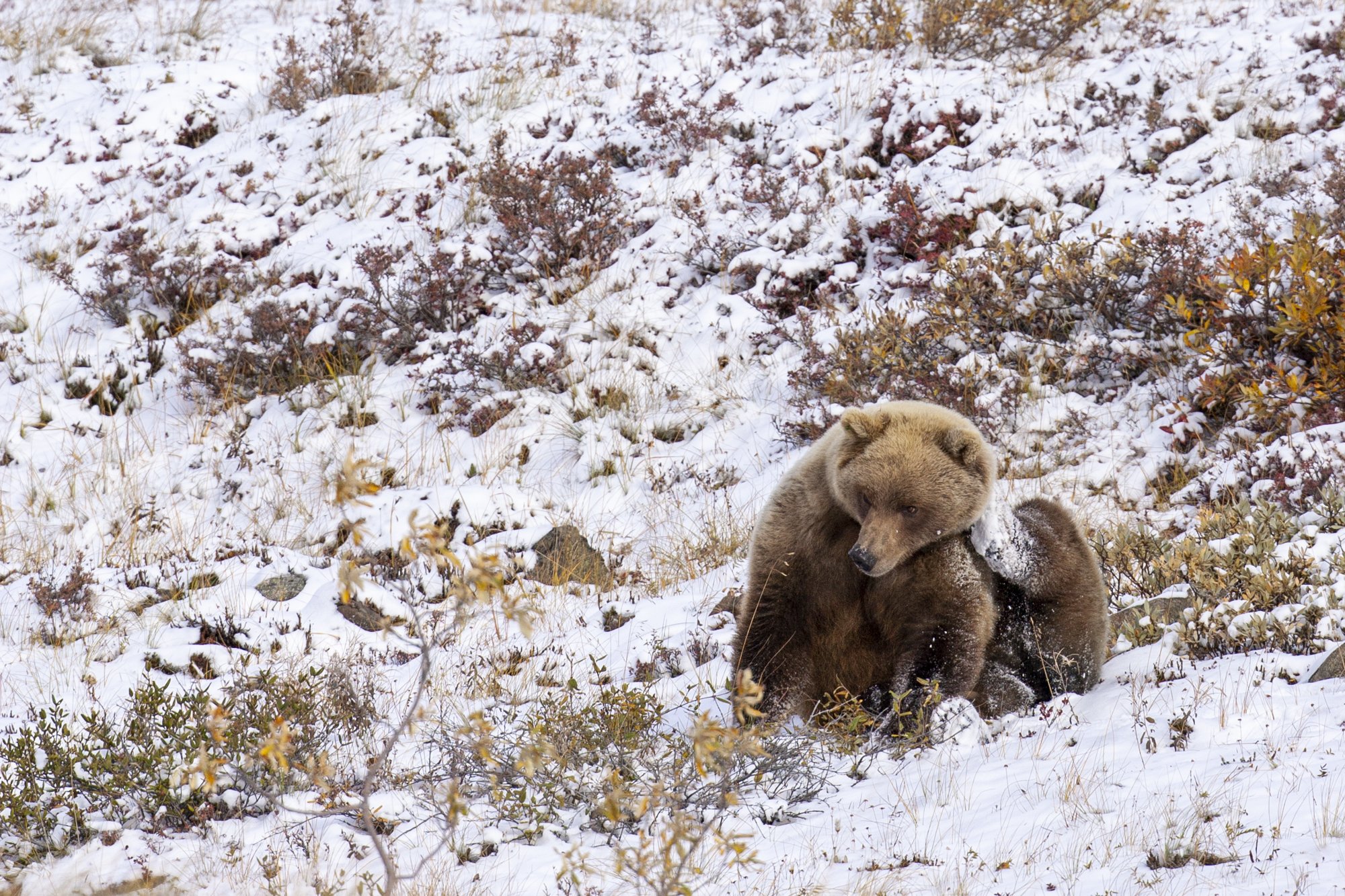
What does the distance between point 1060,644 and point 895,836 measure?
60.3 inches

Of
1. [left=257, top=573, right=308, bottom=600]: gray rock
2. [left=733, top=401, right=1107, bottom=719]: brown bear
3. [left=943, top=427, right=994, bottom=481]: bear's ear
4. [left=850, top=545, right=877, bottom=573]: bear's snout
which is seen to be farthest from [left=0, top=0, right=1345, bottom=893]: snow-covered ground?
[left=943, top=427, right=994, bottom=481]: bear's ear

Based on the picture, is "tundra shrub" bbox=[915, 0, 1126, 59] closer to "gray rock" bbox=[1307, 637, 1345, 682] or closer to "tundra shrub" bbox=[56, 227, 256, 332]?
"tundra shrub" bbox=[56, 227, 256, 332]

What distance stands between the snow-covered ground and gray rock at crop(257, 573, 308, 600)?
2cm

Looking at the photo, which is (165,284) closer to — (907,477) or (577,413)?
(577,413)

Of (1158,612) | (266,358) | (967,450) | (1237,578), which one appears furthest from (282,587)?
(1237,578)

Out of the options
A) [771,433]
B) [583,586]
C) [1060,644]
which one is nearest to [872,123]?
[771,433]

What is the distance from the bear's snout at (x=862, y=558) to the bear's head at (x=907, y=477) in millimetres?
74

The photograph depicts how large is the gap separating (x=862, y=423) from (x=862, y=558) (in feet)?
1.84

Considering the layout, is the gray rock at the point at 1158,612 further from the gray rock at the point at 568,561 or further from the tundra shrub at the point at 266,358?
the tundra shrub at the point at 266,358

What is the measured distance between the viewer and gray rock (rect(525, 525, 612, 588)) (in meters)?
6.82

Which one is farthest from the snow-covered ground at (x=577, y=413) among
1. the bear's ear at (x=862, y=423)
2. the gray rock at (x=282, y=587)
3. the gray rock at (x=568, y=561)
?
the bear's ear at (x=862, y=423)

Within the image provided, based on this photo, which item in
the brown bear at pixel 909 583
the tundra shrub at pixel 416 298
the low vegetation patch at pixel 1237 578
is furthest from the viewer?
the tundra shrub at pixel 416 298

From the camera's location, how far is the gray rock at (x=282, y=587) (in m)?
6.44

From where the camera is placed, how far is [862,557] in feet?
13.5
